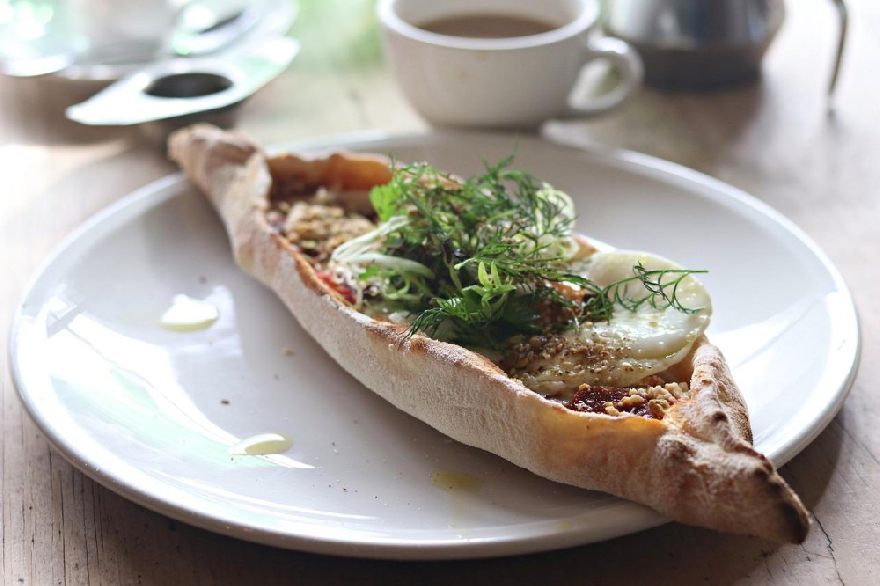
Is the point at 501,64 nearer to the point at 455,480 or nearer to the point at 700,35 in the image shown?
the point at 700,35

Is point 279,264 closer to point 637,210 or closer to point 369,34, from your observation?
point 637,210

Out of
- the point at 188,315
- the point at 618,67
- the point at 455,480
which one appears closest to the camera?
the point at 455,480

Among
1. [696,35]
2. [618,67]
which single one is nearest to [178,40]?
[618,67]

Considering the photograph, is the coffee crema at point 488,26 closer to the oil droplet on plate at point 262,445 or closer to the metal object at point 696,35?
the metal object at point 696,35

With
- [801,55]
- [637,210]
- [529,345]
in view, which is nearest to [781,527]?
[529,345]

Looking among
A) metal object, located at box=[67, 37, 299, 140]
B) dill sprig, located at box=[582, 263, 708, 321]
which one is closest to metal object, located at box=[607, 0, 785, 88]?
metal object, located at box=[67, 37, 299, 140]
